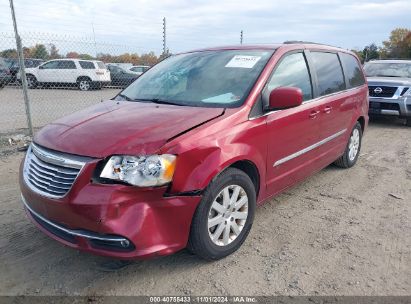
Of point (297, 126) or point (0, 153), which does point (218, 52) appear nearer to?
point (297, 126)

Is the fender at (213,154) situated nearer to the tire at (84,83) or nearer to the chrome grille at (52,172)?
the chrome grille at (52,172)

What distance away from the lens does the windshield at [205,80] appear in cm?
344

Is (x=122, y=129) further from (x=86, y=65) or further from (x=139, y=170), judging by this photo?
(x=86, y=65)

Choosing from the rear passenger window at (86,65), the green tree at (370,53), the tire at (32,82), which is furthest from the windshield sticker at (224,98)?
the green tree at (370,53)

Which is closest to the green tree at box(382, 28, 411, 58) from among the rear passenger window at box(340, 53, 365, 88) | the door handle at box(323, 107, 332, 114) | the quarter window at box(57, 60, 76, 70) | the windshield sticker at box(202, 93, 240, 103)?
the quarter window at box(57, 60, 76, 70)

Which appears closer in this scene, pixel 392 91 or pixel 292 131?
pixel 292 131

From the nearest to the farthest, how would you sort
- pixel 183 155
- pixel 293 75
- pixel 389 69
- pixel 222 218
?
pixel 183 155
pixel 222 218
pixel 293 75
pixel 389 69

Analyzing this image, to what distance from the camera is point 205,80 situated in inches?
146

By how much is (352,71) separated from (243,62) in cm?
246

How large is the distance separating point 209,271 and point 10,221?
6.95 ft

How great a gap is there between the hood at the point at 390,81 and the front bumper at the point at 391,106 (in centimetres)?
36

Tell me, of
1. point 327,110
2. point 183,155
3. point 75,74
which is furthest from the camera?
point 75,74

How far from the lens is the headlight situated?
2.58 meters

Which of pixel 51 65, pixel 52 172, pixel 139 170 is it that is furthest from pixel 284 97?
pixel 51 65
